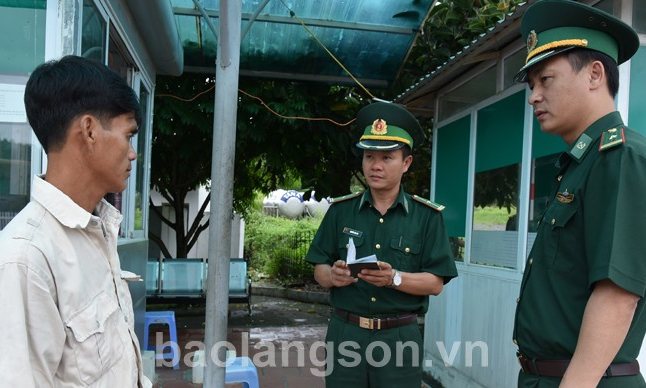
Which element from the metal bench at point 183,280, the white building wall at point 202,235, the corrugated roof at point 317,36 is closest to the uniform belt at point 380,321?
the corrugated roof at point 317,36

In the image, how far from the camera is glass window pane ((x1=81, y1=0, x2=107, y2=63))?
2703mm

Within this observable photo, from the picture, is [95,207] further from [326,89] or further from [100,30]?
[326,89]

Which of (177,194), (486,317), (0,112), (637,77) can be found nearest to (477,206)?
(486,317)

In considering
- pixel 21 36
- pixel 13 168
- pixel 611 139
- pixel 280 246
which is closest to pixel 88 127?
pixel 13 168

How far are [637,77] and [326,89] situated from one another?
4450mm

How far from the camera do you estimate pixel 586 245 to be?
1.45 metres

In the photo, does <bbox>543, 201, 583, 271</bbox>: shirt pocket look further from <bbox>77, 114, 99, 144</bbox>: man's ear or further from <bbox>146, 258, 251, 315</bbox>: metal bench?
<bbox>146, 258, 251, 315</bbox>: metal bench

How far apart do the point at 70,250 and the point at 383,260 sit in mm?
1842

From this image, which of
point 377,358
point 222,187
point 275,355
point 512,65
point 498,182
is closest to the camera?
point 377,358

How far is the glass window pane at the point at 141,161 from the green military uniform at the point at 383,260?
2275 mm

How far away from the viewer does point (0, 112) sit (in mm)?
2164

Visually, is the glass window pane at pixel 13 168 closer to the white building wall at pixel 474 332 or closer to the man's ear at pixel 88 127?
the man's ear at pixel 88 127

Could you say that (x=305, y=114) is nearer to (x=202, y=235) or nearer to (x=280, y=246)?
(x=280, y=246)

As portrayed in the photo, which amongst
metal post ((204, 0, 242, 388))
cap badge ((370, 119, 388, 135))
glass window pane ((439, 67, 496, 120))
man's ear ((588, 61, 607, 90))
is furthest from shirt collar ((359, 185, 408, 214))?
glass window pane ((439, 67, 496, 120))
